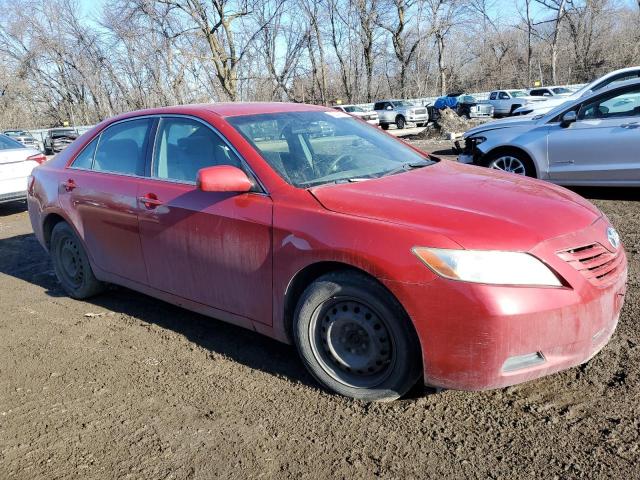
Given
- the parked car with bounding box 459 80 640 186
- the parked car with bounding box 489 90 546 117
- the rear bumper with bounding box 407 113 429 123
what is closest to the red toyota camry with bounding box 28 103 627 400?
the parked car with bounding box 459 80 640 186

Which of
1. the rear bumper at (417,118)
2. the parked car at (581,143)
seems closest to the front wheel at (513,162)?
the parked car at (581,143)

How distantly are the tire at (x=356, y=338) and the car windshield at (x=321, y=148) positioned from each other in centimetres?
69

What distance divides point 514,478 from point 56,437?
223 cm

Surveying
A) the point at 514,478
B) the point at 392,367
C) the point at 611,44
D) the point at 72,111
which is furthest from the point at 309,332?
the point at 611,44

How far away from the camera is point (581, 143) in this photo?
720 centimetres

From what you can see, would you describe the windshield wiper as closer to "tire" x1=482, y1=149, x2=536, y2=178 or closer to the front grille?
the front grille

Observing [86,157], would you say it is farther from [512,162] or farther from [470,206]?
[512,162]

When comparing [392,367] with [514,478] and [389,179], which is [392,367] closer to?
[514,478]

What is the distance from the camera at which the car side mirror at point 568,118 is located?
727 centimetres

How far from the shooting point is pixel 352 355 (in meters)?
2.95

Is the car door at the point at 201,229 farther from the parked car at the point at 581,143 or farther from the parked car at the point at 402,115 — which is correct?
the parked car at the point at 402,115

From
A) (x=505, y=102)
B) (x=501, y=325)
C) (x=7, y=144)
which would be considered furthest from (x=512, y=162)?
(x=505, y=102)

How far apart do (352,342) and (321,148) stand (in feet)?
4.44

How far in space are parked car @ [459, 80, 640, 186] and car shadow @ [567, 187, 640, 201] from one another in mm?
304
